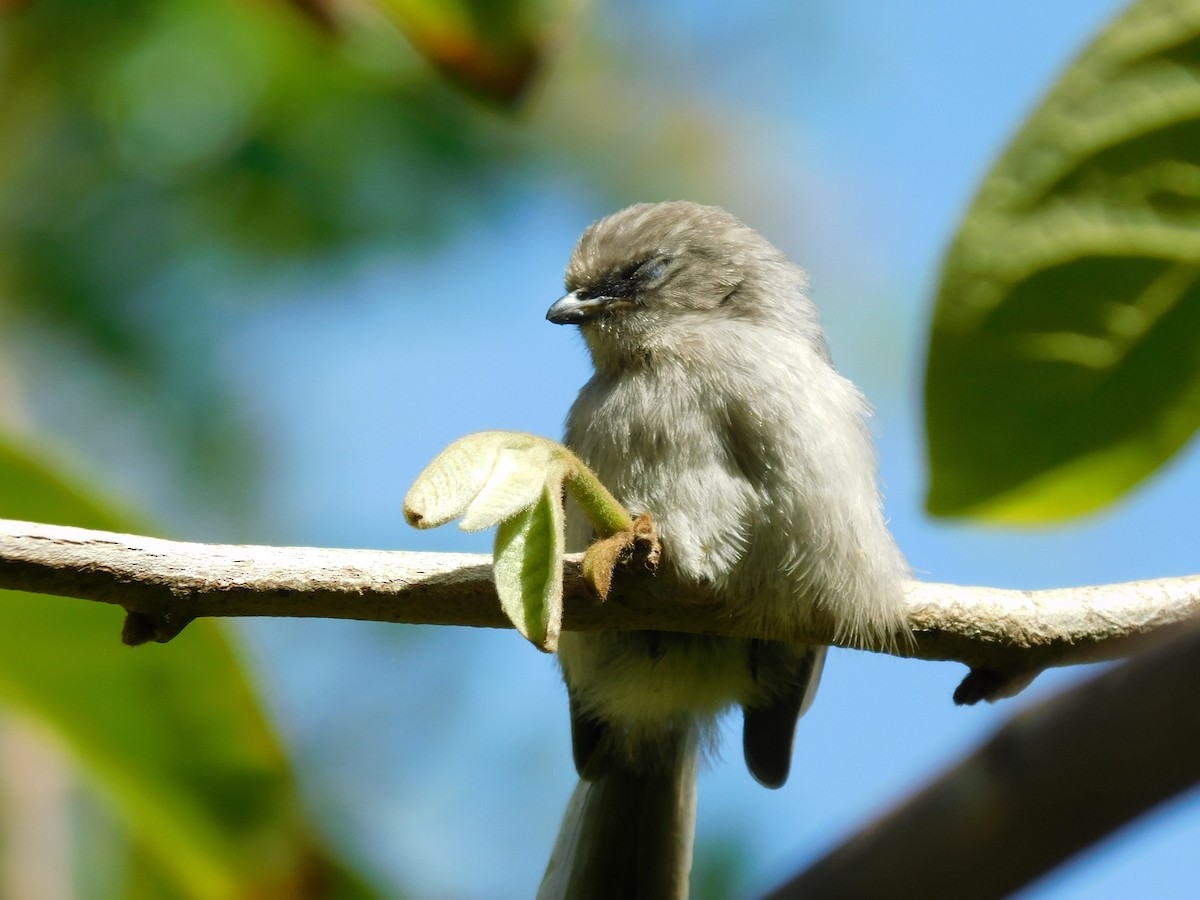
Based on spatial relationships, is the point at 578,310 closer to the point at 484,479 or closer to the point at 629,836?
the point at 629,836

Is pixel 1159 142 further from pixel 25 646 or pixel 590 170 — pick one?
pixel 590 170

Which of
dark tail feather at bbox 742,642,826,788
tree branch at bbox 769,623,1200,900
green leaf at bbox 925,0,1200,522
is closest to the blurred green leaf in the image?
green leaf at bbox 925,0,1200,522

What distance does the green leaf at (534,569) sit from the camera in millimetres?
1684

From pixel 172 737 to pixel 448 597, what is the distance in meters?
0.51

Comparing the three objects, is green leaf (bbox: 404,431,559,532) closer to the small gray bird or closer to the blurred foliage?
the small gray bird

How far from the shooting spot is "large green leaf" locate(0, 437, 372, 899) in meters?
2.19

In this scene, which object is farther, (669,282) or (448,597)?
(669,282)

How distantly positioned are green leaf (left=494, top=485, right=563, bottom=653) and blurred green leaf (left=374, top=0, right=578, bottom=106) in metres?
0.59

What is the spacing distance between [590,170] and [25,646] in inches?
171

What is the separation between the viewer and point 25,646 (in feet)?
7.57

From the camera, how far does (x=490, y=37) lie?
1.85 m

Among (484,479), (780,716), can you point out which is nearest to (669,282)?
(780,716)

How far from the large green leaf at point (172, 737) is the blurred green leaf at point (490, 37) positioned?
3.02ft

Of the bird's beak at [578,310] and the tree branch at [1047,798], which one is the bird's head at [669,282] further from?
the tree branch at [1047,798]
